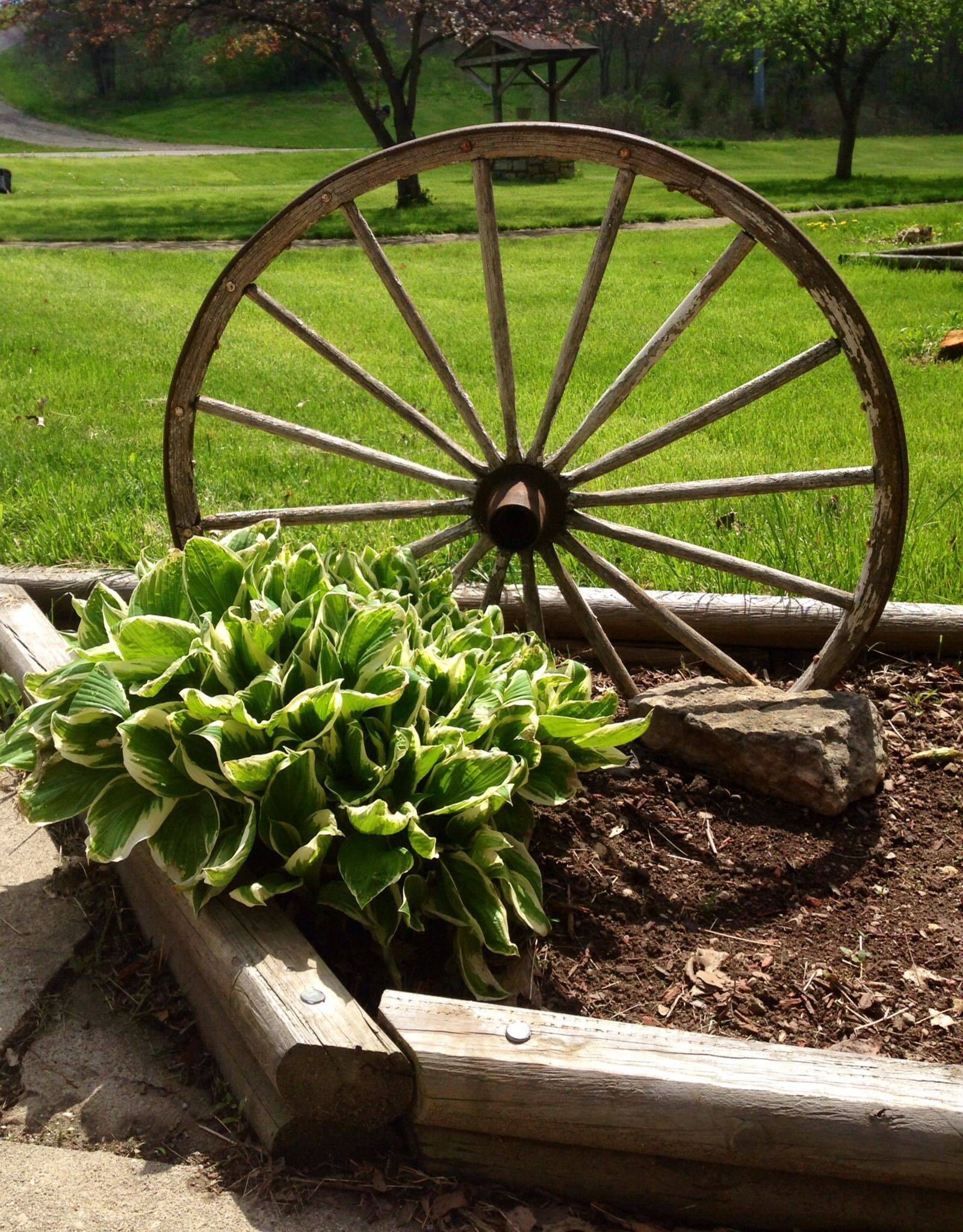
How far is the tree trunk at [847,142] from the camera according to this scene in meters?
19.3

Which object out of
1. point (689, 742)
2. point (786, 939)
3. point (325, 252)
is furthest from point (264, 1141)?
point (325, 252)

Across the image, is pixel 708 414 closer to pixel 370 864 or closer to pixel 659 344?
pixel 659 344

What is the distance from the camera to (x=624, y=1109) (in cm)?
177

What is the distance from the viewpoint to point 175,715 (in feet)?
7.03

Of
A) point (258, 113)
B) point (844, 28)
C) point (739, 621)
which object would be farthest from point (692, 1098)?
point (258, 113)

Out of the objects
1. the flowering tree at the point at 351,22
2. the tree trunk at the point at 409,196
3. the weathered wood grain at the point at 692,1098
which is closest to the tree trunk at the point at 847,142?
the flowering tree at the point at 351,22

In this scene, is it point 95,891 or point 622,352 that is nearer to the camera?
point 95,891

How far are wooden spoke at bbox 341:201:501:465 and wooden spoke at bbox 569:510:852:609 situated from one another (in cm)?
32

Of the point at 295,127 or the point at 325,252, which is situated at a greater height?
the point at 295,127

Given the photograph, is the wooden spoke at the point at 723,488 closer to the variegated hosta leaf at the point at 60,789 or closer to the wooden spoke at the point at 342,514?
the wooden spoke at the point at 342,514

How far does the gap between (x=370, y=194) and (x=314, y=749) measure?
2002 centimetres

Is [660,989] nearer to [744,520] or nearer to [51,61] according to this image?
[744,520]

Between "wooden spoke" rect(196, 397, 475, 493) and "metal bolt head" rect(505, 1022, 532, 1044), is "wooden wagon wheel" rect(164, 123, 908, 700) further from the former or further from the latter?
"metal bolt head" rect(505, 1022, 532, 1044)

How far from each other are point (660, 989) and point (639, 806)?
1.89ft
